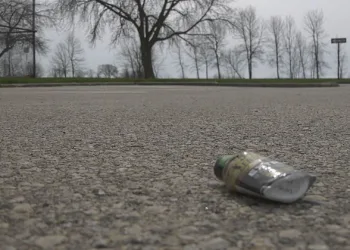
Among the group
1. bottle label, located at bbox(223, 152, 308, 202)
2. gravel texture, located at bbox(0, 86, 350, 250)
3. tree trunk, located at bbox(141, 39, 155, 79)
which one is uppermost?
tree trunk, located at bbox(141, 39, 155, 79)

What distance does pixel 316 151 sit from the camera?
2430 millimetres

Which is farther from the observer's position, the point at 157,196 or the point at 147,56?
the point at 147,56

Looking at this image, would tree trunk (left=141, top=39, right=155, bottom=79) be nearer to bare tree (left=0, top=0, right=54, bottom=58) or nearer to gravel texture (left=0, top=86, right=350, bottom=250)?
bare tree (left=0, top=0, right=54, bottom=58)

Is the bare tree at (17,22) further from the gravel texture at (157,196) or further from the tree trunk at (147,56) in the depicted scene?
the gravel texture at (157,196)

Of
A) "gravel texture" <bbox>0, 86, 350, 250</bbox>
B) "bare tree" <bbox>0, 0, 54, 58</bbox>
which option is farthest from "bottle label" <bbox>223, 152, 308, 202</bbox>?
"bare tree" <bbox>0, 0, 54, 58</bbox>

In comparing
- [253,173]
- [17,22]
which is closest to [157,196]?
[253,173]

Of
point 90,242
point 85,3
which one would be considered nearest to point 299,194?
point 90,242

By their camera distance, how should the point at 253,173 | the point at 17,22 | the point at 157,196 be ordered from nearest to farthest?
the point at 253,173 < the point at 157,196 < the point at 17,22

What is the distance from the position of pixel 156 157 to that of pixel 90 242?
1.14 meters

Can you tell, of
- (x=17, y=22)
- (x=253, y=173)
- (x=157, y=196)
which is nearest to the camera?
(x=253, y=173)

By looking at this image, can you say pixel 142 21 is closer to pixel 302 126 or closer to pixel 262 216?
pixel 302 126

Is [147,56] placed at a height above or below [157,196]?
above

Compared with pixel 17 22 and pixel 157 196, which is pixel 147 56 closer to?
pixel 17 22

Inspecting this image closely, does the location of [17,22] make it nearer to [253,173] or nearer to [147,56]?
[147,56]
